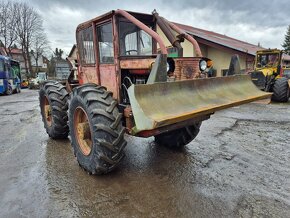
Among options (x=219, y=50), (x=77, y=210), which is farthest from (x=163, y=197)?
(x=219, y=50)

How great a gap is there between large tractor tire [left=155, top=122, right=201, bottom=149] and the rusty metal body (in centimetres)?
69

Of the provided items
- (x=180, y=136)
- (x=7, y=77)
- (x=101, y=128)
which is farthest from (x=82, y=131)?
(x=7, y=77)

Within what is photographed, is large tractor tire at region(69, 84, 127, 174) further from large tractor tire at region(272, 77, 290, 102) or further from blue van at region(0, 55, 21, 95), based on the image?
blue van at region(0, 55, 21, 95)

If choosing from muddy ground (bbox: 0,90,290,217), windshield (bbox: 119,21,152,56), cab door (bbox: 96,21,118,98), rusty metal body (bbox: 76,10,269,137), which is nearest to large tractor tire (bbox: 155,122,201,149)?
muddy ground (bbox: 0,90,290,217)

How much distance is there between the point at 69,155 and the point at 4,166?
1.02 meters

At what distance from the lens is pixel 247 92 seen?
3598 mm

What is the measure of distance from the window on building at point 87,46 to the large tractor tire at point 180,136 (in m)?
1.87

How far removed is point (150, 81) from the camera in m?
2.78

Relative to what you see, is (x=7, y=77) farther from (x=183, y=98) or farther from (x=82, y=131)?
(x=183, y=98)

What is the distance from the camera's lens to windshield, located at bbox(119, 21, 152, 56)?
11.8ft

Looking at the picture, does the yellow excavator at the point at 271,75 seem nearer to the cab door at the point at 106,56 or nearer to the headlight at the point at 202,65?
the headlight at the point at 202,65

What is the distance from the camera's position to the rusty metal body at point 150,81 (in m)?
2.54

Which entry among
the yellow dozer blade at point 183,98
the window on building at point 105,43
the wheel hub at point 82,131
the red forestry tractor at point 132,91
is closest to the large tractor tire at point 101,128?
the red forestry tractor at point 132,91

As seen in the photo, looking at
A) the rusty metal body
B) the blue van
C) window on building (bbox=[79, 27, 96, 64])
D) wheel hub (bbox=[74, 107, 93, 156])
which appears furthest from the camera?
the blue van
